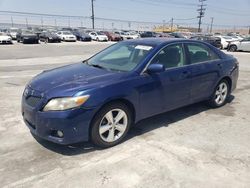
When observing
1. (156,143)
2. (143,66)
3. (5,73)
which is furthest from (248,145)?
(5,73)

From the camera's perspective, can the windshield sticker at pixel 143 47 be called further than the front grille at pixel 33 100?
Yes

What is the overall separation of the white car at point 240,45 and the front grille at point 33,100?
2274 cm

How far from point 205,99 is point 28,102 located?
134 inches

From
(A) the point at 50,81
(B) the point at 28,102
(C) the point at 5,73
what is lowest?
(C) the point at 5,73

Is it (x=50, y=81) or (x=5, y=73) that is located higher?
(x=50, y=81)

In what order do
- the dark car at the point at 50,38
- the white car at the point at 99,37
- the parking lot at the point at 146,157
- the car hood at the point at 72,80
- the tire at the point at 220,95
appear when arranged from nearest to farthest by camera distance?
the parking lot at the point at 146,157, the car hood at the point at 72,80, the tire at the point at 220,95, the dark car at the point at 50,38, the white car at the point at 99,37

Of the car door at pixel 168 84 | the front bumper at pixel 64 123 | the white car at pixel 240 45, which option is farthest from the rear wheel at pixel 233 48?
the front bumper at pixel 64 123

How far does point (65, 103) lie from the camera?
3379 millimetres

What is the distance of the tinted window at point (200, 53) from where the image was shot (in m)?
4.93

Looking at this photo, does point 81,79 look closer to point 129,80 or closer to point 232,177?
point 129,80

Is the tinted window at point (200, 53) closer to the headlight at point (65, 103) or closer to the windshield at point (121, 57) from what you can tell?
the windshield at point (121, 57)

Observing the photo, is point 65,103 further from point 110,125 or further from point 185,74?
point 185,74

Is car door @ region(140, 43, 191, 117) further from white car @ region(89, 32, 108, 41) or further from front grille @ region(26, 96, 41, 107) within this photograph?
white car @ region(89, 32, 108, 41)

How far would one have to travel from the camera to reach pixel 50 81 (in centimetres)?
385
